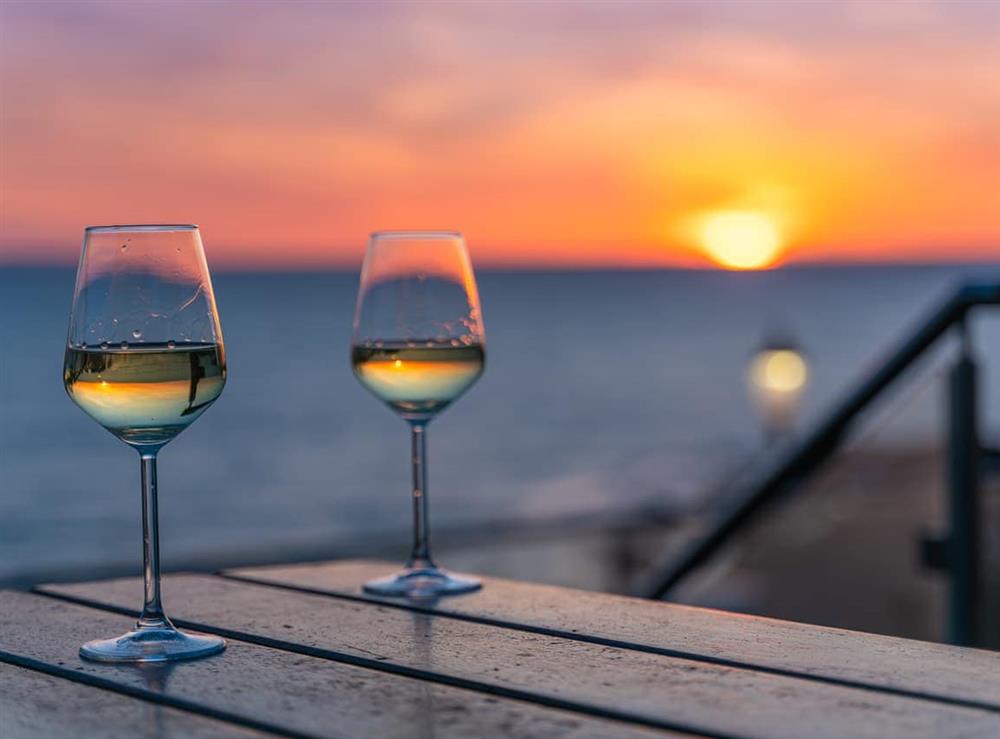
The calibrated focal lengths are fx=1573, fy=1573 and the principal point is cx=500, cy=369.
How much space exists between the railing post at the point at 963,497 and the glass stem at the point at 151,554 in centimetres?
191

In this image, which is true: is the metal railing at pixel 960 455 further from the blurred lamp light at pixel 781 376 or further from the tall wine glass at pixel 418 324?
the blurred lamp light at pixel 781 376

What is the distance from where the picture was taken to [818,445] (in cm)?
329

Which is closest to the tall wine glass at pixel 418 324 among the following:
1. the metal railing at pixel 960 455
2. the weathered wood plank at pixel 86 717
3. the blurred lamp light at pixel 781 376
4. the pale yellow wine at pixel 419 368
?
the pale yellow wine at pixel 419 368

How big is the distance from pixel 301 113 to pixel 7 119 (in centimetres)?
514

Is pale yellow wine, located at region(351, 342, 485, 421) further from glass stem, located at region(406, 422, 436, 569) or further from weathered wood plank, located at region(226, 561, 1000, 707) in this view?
weathered wood plank, located at region(226, 561, 1000, 707)

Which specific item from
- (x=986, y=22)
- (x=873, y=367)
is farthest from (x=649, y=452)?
(x=873, y=367)

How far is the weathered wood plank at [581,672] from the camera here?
1.03 metres

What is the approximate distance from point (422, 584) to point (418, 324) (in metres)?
0.30

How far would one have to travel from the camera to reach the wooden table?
104cm

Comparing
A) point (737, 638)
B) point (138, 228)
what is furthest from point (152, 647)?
point (737, 638)

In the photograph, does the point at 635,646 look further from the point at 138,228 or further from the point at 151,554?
the point at 138,228

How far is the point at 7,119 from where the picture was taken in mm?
27234

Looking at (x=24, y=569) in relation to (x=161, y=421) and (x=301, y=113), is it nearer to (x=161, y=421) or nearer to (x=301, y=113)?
(x=301, y=113)

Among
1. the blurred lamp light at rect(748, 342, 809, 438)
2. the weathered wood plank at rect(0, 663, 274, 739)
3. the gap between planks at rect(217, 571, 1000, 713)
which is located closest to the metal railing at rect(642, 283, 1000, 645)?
the gap between planks at rect(217, 571, 1000, 713)
